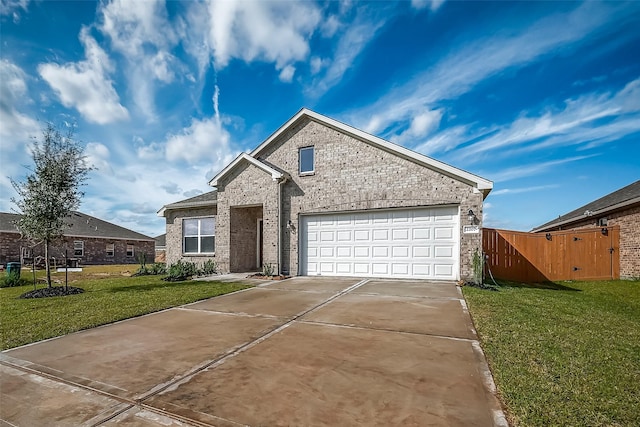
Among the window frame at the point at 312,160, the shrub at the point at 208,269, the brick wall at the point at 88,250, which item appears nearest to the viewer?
the window frame at the point at 312,160

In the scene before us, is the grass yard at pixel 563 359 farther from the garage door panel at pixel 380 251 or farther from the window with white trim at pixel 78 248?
the window with white trim at pixel 78 248

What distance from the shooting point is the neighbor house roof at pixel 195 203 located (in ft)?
46.4

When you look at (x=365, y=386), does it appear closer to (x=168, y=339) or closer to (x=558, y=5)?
(x=168, y=339)

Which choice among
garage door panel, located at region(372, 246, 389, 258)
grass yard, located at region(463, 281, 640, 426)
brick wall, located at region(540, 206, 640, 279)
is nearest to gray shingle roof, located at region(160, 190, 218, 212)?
garage door panel, located at region(372, 246, 389, 258)

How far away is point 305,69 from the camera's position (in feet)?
36.5

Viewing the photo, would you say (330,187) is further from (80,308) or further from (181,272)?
(80,308)

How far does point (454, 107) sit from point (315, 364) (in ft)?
40.5

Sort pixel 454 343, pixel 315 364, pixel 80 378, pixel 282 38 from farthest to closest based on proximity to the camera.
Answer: pixel 282 38
pixel 454 343
pixel 315 364
pixel 80 378

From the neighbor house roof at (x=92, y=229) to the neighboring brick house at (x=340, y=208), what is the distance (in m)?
18.0

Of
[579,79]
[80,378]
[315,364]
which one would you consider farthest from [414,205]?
[80,378]

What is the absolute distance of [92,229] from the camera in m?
27.8

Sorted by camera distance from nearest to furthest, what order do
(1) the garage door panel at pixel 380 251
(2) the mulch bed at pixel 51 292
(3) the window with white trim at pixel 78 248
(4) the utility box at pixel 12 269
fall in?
1. (2) the mulch bed at pixel 51 292
2. (1) the garage door panel at pixel 380 251
3. (4) the utility box at pixel 12 269
4. (3) the window with white trim at pixel 78 248

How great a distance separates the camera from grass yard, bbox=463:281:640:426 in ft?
7.96

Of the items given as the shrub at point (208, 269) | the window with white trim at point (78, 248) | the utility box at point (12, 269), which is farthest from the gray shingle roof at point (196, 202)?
the window with white trim at point (78, 248)
